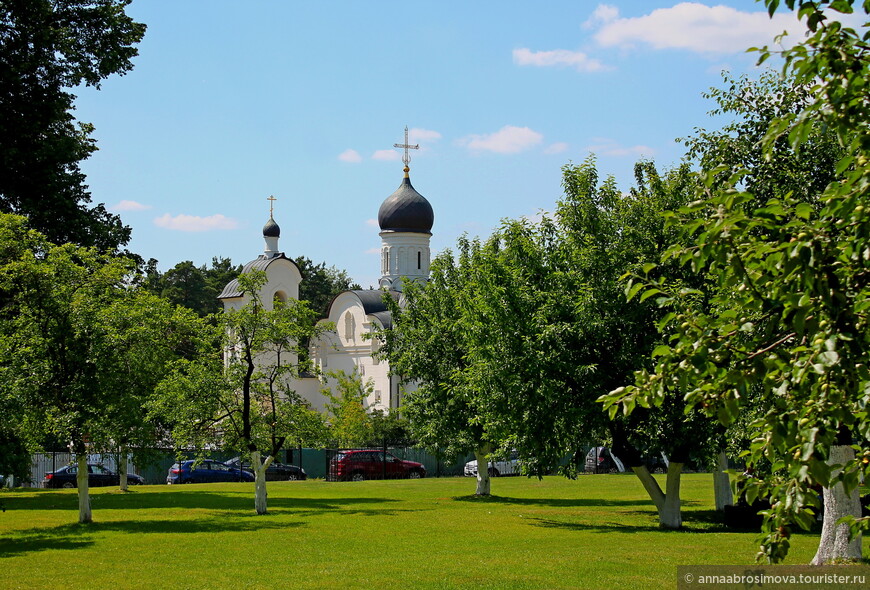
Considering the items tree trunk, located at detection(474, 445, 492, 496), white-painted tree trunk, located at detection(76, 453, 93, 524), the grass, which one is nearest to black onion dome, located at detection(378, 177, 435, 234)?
tree trunk, located at detection(474, 445, 492, 496)

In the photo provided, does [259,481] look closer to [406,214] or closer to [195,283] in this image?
[406,214]

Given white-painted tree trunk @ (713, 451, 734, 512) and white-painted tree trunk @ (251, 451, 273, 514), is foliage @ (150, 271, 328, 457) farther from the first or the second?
white-painted tree trunk @ (713, 451, 734, 512)

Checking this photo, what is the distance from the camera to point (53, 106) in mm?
28266

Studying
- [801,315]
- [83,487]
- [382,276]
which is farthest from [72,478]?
[801,315]

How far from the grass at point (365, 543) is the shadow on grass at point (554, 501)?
74mm

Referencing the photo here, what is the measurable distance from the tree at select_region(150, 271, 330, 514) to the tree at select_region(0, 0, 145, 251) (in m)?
6.03

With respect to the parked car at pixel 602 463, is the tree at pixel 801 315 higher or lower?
higher

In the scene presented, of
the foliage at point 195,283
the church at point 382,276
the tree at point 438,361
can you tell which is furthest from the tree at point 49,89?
the foliage at point 195,283

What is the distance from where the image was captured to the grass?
14.5 metres

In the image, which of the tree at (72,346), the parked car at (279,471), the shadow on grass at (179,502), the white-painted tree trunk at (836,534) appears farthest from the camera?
the parked car at (279,471)

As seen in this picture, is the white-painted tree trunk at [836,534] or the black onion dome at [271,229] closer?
the white-painted tree trunk at [836,534]

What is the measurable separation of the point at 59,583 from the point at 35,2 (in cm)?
1906

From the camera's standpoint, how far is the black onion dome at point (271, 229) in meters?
76.9

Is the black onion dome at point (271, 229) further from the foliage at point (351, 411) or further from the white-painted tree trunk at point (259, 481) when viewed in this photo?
the white-painted tree trunk at point (259, 481)
